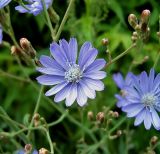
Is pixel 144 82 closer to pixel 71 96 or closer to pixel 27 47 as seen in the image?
pixel 71 96

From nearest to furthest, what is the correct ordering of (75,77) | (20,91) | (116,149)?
(75,77), (116,149), (20,91)

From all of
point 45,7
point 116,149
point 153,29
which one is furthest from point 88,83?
point 153,29

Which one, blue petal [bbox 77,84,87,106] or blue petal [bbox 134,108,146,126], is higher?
blue petal [bbox 77,84,87,106]

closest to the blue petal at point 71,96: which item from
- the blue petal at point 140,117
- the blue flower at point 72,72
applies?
the blue flower at point 72,72

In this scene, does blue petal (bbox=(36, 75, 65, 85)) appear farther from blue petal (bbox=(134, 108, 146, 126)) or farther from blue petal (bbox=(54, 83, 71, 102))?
blue petal (bbox=(134, 108, 146, 126))

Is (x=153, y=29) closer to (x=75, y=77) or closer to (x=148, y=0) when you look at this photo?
(x=148, y=0)

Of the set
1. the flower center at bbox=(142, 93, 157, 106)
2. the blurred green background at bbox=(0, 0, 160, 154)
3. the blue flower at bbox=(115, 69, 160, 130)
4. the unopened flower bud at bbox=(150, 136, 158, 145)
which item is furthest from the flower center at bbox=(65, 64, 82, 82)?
the blurred green background at bbox=(0, 0, 160, 154)

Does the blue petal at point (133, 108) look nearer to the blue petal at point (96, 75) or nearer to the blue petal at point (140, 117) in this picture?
the blue petal at point (140, 117)
